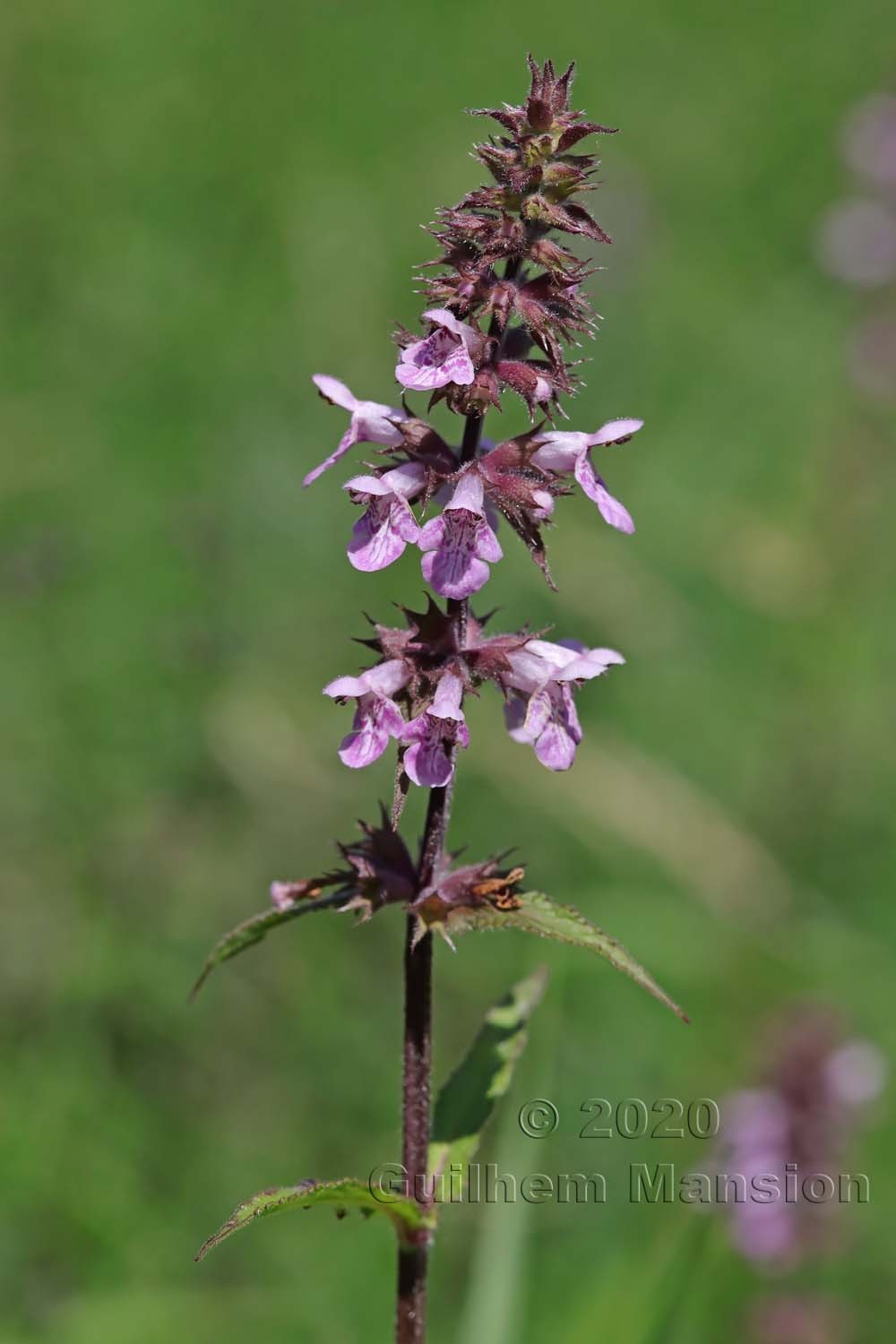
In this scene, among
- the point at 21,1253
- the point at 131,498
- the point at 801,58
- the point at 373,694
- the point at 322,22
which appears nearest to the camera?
the point at 373,694

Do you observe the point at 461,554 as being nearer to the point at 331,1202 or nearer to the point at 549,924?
the point at 549,924

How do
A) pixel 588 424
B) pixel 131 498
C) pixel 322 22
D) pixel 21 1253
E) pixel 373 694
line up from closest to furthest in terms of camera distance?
1. pixel 373 694
2. pixel 21 1253
3. pixel 131 498
4. pixel 588 424
5. pixel 322 22

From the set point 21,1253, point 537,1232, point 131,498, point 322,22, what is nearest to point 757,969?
point 537,1232

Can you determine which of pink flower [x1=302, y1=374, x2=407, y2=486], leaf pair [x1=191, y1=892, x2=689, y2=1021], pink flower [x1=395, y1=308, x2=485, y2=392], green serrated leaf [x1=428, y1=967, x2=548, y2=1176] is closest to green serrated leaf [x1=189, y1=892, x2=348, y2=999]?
leaf pair [x1=191, y1=892, x2=689, y2=1021]

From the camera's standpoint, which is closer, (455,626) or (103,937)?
(455,626)

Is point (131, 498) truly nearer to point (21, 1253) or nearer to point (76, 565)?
point (76, 565)

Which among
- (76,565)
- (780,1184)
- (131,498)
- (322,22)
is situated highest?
(322,22)
